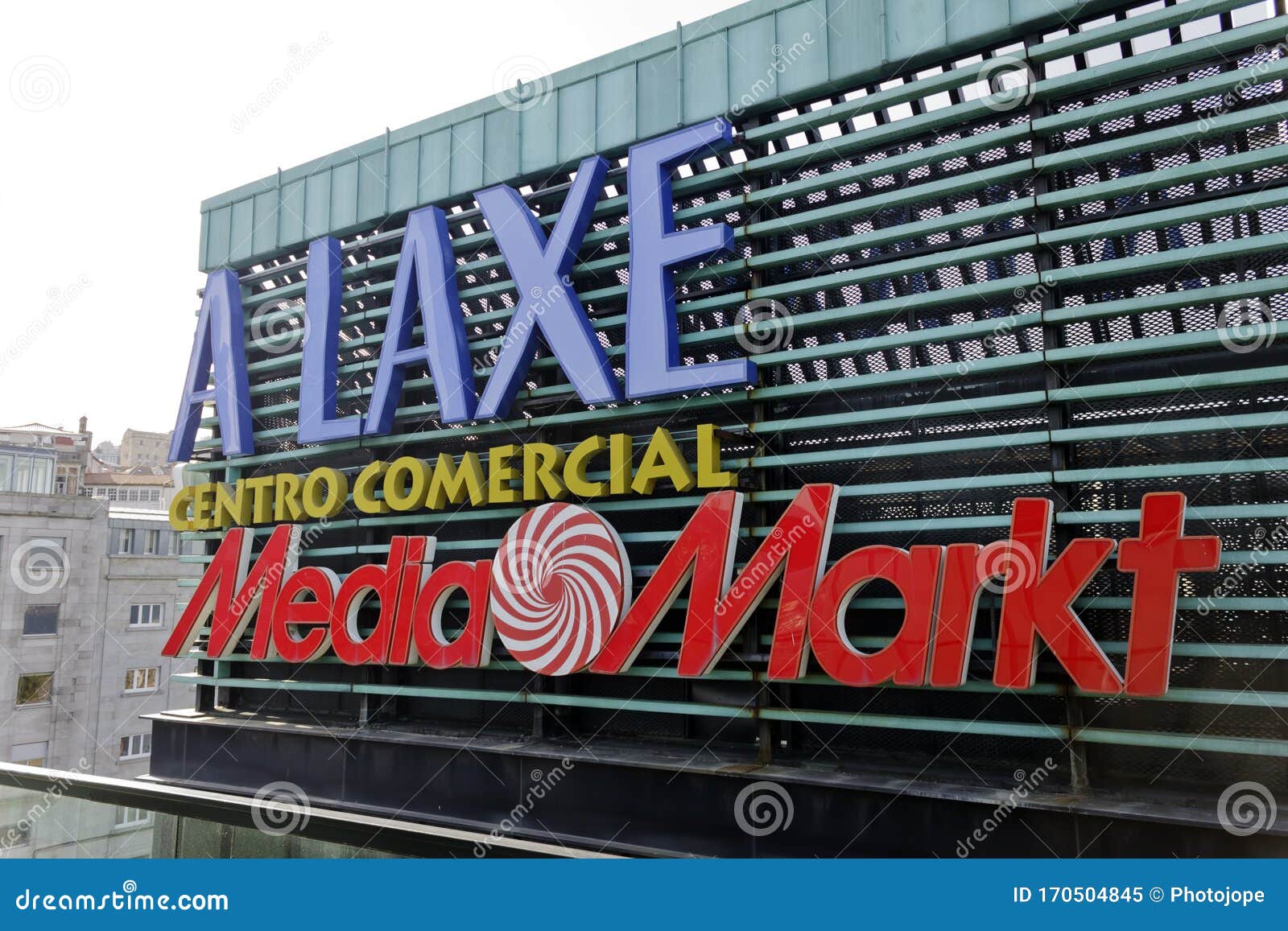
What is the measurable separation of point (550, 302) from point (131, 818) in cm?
639

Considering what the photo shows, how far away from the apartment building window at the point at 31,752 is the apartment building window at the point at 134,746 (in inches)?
114

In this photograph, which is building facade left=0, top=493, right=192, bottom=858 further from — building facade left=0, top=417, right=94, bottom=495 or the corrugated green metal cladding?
the corrugated green metal cladding

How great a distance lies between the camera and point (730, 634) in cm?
864

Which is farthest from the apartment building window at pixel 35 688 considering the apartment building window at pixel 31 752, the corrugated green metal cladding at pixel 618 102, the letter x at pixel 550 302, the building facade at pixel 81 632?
the letter x at pixel 550 302

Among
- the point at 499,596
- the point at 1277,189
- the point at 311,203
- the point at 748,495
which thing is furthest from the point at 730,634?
the point at 311,203

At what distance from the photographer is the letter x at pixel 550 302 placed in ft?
32.9

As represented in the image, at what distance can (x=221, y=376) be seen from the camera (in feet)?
44.3

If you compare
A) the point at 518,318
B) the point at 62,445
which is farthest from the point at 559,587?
the point at 62,445

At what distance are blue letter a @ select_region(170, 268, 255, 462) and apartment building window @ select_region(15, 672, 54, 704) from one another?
29.9 meters

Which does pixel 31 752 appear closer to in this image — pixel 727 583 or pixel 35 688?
pixel 35 688

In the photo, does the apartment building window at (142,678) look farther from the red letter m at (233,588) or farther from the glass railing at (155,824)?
the glass railing at (155,824)

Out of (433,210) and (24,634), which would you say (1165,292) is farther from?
(24,634)

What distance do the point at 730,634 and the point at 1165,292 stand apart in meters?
4.73

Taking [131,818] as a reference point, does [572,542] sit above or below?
above
